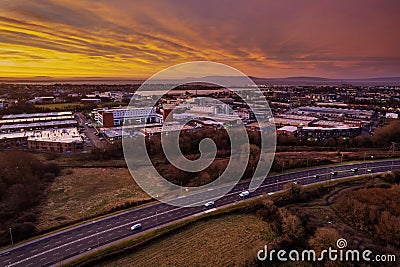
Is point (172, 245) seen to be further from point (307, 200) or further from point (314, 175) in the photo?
point (314, 175)

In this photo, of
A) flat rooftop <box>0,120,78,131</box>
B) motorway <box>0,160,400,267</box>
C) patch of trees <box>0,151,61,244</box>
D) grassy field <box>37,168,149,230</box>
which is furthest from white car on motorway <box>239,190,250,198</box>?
flat rooftop <box>0,120,78,131</box>

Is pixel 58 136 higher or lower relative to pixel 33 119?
lower

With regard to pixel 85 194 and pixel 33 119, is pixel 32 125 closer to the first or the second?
pixel 33 119

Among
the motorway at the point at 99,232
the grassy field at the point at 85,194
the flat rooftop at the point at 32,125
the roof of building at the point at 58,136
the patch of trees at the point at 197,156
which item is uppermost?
the flat rooftop at the point at 32,125

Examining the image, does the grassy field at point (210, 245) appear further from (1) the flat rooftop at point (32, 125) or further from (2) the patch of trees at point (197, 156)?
(1) the flat rooftop at point (32, 125)

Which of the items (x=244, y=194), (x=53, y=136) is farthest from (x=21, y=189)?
(x=53, y=136)

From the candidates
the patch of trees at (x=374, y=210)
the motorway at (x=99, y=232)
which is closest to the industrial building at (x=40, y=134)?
the motorway at (x=99, y=232)
